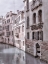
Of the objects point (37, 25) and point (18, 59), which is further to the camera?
point (37, 25)

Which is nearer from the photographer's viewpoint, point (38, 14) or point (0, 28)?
point (38, 14)

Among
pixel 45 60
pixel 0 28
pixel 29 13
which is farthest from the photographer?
pixel 0 28

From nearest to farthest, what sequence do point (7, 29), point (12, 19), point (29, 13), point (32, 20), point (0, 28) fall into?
point (32, 20)
point (29, 13)
point (12, 19)
point (7, 29)
point (0, 28)

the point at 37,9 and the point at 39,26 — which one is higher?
the point at 37,9

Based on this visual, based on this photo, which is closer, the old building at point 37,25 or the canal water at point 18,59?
the canal water at point 18,59

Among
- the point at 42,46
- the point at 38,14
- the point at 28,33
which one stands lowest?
the point at 42,46

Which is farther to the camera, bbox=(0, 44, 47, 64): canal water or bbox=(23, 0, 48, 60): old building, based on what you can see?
bbox=(23, 0, 48, 60): old building

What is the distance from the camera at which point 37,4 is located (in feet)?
57.6

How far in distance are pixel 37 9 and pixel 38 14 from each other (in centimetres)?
85

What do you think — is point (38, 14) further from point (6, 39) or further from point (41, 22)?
point (6, 39)

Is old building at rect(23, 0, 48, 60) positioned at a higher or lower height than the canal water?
higher

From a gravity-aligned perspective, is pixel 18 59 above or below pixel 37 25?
below

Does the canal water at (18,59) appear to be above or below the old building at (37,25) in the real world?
below

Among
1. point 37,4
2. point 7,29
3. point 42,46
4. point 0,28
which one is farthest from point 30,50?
point 0,28
